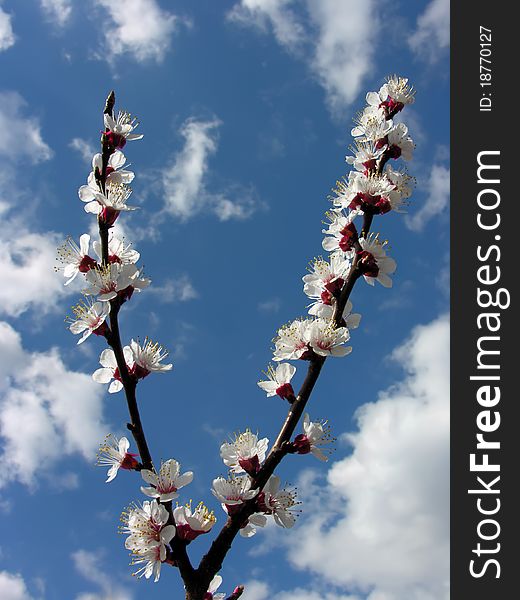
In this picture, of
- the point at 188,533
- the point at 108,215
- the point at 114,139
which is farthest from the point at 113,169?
the point at 188,533

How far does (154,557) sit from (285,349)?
1.33m

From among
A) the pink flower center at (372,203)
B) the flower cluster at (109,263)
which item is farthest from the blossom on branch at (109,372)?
the pink flower center at (372,203)

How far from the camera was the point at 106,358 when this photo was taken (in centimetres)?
374

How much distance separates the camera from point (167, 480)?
329cm

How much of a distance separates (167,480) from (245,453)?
0.46 m

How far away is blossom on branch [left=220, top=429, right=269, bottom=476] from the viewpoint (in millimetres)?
3469

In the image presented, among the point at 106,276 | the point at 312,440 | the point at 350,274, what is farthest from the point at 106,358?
the point at 350,274

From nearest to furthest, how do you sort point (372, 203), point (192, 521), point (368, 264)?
point (192, 521)
point (368, 264)
point (372, 203)

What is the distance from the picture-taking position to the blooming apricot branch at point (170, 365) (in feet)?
10.8

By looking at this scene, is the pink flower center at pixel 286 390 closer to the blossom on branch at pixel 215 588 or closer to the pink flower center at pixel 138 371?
the pink flower center at pixel 138 371

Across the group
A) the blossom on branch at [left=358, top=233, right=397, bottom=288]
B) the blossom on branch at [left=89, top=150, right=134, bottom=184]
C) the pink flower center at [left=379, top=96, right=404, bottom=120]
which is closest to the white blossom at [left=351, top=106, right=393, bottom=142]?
the pink flower center at [left=379, top=96, right=404, bottom=120]

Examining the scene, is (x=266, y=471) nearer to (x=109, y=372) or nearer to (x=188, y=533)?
(x=188, y=533)

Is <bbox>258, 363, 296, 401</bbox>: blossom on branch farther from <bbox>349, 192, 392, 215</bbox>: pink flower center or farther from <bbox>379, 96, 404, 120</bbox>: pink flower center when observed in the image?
<bbox>379, 96, 404, 120</bbox>: pink flower center

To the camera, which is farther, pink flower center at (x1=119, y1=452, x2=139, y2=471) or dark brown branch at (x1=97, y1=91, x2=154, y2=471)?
pink flower center at (x1=119, y1=452, x2=139, y2=471)
